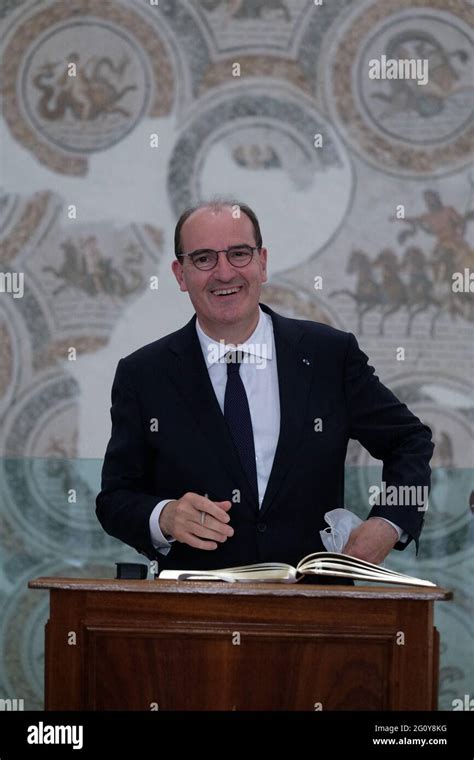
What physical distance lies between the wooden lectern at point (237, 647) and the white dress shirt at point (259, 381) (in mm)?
714

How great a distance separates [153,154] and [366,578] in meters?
2.56

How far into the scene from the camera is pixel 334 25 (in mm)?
4113

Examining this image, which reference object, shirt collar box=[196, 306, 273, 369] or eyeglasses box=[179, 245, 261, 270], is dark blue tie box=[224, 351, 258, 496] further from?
eyeglasses box=[179, 245, 261, 270]

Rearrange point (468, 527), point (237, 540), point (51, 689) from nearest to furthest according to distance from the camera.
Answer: point (51, 689), point (237, 540), point (468, 527)

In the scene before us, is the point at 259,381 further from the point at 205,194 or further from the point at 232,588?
the point at 205,194

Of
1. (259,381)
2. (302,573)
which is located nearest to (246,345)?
(259,381)

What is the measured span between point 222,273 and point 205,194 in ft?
5.03

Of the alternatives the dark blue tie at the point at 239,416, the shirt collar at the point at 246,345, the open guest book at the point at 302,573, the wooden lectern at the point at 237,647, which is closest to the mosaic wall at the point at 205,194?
the shirt collar at the point at 246,345

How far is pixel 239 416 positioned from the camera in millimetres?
2623

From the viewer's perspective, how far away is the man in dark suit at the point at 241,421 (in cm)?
254

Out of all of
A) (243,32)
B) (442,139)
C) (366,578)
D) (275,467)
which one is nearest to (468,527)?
(442,139)

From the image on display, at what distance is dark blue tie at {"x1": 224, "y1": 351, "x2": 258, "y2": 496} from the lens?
256 cm

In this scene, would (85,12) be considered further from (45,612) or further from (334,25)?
(45,612)

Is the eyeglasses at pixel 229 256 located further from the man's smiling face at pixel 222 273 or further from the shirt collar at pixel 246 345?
the shirt collar at pixel 246 345
